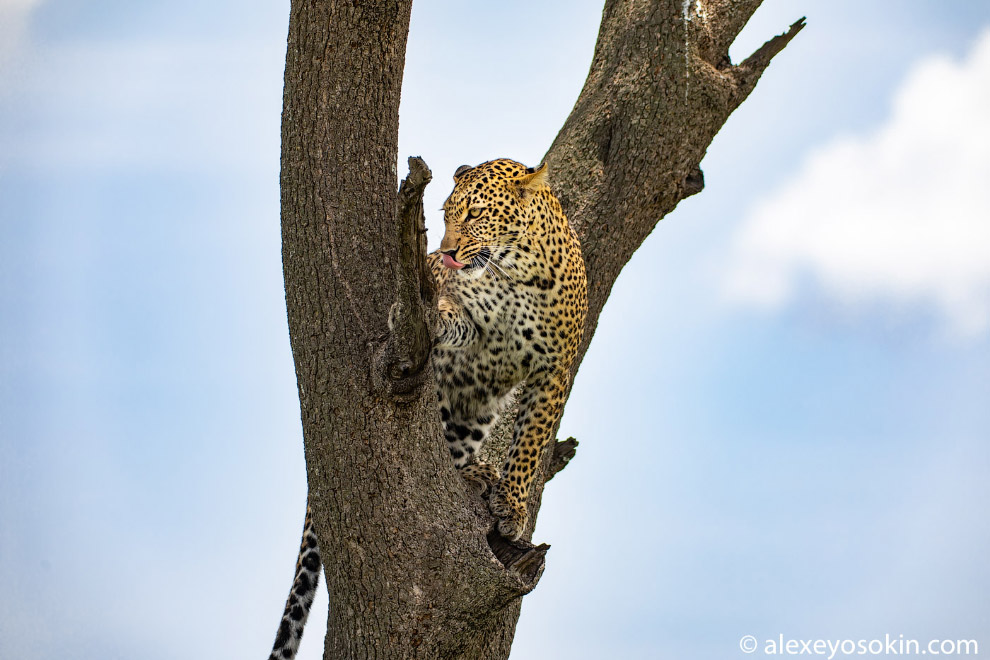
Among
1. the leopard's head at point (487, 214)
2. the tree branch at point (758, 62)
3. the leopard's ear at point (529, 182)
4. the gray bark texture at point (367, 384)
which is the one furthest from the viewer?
the tree branch at point (758, 62)

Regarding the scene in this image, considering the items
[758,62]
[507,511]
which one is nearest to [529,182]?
[507,511]

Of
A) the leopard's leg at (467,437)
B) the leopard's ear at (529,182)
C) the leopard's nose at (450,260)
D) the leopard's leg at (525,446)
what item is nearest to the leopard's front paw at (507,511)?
the leopard's leg at (525,446)

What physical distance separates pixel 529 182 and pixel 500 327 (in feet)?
2.73

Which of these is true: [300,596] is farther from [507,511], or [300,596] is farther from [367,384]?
[367,384]

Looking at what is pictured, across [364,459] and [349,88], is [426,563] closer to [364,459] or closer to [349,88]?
[364,459]

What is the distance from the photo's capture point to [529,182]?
5977mm

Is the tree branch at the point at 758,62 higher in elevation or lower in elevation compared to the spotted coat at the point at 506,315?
higher

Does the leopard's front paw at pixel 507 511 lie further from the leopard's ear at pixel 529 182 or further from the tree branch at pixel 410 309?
the leopard's ear at pixel 529 182

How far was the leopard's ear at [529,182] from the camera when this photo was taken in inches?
234

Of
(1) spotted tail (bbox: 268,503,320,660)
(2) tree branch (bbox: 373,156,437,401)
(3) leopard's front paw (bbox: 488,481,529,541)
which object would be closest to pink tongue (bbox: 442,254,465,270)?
(2) tree branch (bbox: 373,156,437,401)

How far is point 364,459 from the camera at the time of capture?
16.7ft

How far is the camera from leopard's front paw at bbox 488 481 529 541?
5438mm

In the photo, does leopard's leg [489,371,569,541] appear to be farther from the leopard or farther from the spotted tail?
the spotted tail

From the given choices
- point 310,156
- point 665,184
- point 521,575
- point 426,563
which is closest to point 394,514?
point 426,563
